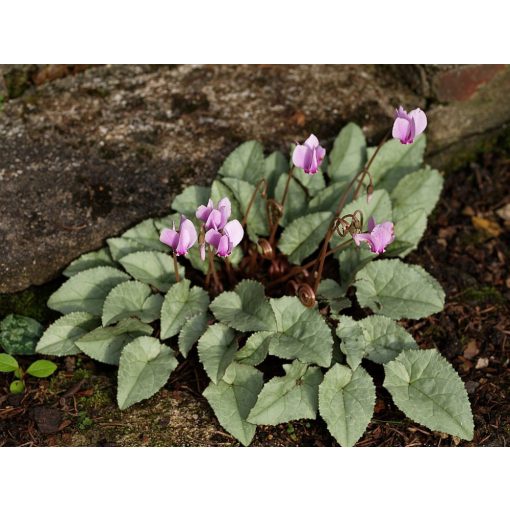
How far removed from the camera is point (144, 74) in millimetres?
4621

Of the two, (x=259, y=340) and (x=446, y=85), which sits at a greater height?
(x=446, y=85)

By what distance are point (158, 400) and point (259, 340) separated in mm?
507

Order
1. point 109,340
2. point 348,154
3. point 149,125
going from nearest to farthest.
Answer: point 109,340 → point 348,154 → point 149,125

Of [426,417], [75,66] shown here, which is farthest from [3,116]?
[426,417]

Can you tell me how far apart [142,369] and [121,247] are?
656mm

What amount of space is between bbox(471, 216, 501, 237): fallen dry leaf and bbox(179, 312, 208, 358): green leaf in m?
1.75

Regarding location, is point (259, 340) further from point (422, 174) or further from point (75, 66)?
point (75, 66)

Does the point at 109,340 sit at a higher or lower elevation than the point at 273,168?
lower

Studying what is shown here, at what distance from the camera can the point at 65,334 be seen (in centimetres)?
363

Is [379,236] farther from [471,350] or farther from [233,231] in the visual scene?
[471,350]

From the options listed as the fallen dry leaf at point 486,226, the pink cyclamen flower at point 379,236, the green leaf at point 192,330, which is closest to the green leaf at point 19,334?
Answer: the green leaf at point 192,330

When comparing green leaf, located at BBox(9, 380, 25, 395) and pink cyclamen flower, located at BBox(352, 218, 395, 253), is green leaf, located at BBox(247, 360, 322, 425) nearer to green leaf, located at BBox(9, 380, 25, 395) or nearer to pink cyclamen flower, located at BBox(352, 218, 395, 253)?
pink cyclamen flower, located at BBox(352, 218, 395, 253)

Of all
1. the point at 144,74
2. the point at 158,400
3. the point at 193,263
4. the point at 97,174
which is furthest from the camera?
the point at 144,74

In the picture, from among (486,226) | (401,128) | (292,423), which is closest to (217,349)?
(292,423)
